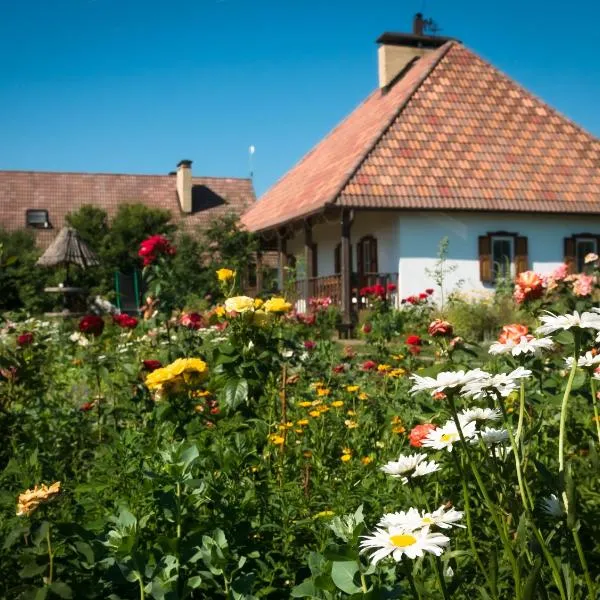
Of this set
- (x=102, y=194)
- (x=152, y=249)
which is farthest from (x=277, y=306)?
(x=102, y=194)

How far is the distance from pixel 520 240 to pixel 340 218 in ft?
14.1

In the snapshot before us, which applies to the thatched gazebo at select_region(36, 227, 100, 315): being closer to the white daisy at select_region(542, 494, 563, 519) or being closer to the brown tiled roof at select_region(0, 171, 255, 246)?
the brown tiled roof at select_region(0, 171, 255, 246)

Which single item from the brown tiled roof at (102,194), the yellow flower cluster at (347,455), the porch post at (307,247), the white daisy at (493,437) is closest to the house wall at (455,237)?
the porch post at (307,247)

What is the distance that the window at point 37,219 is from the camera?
32344 millimetres

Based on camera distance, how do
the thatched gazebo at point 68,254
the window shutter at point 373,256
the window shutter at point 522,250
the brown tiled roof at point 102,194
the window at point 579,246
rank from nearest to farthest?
1. the thatched gazebo at point 68,254
2. the window shutter at point 522,250
3. the window at point 579,246
4. the window shutter at point 373,256
5. the brown tiled roof at point 102,194

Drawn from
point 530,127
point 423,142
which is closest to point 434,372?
point 423,142

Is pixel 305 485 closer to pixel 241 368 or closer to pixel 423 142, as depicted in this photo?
pixel 241 368

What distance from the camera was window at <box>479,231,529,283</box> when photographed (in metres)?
17.0

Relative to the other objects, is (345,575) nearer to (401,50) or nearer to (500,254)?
(500,254)

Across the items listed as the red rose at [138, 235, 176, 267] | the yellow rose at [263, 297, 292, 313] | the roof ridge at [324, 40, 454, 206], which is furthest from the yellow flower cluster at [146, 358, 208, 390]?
the roof ridge at [324, 40, 454, 206]

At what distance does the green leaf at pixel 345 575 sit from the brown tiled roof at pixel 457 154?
14009 mm

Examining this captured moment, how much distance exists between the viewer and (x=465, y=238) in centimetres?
1689

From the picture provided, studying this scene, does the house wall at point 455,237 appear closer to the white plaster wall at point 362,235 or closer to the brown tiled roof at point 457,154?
the white plaster wall at point 362,235

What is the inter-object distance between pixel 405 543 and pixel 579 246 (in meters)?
17.8
